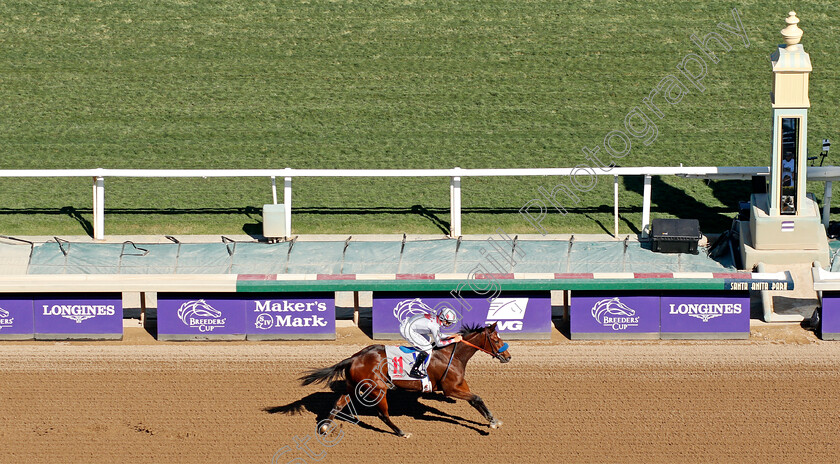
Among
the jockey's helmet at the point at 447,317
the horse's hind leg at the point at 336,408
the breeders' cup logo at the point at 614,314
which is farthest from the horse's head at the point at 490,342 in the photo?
the breeders' cup logo at the point at 614,314

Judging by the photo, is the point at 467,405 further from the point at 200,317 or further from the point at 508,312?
the point at 200,317

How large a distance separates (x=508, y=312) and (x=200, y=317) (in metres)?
5.65

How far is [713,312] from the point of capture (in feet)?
65.1

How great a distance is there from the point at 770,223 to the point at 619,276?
3827 millimetres

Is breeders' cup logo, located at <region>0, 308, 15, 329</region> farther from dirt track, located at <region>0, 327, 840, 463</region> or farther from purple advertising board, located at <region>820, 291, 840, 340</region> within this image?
purple advertising board, located at <region>820, 291, 840, 340</region>

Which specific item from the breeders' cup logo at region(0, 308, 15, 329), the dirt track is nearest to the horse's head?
the dirt track

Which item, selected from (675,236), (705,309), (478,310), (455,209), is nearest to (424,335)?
(478,310)

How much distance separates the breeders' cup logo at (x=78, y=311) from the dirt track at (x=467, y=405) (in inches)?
23.2

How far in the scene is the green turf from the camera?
83.9ft

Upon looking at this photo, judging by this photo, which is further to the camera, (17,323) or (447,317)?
(17,323)

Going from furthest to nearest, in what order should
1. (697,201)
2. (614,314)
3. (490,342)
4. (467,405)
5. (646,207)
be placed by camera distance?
1. (697,201)
2. (646,207)
3. (614,314)
4. (467,405)
5. (490,342)

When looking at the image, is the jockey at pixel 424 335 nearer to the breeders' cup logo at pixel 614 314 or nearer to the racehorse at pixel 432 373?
the racehorse at pixel 432 373

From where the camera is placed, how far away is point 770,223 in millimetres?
21516

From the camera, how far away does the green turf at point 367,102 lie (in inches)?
1006
